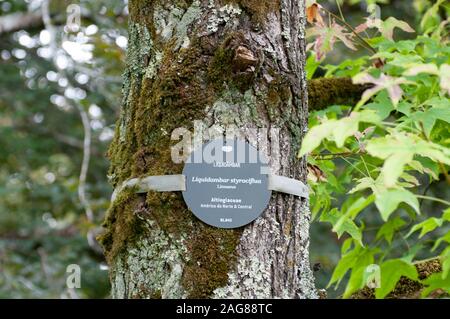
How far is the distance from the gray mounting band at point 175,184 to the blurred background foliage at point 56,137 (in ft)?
10.2

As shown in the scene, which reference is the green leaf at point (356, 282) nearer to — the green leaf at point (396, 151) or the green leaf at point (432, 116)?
the green leaf at point (396, 151)

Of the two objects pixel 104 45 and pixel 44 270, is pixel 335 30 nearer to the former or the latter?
pixel 104 45

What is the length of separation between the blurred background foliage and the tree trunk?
3005 mm

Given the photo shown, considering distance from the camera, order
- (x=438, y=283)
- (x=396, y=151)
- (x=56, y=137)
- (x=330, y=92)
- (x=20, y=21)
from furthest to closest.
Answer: (x=56, y=137)
(x=20, y=21)
(x=330, y=92)
(x=438, y=283)
(x=396, y=151)

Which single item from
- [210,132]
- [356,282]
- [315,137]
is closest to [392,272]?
[356,282]

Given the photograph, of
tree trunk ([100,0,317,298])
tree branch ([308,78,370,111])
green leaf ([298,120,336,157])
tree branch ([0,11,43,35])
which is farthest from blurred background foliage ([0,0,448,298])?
green leaf ([298,120,336,157])

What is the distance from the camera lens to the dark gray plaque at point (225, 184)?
5.86ft

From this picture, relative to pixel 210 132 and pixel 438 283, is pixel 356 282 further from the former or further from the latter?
pixel 210 132

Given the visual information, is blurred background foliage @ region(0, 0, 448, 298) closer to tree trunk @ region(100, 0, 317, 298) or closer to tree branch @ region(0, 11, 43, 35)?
tree branch @ region(0, 11, 43, 35)

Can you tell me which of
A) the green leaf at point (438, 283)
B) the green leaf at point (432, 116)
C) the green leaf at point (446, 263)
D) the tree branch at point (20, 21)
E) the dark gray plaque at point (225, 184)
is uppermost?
the tree branch at point (20, 21)

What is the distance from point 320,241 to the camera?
740cm

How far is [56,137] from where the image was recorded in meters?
7.12

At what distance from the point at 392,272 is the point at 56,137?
587cm

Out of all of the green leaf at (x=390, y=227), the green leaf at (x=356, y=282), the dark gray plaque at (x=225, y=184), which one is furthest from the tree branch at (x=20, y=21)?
the green leaf at (x=356, y=282)
